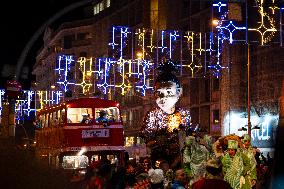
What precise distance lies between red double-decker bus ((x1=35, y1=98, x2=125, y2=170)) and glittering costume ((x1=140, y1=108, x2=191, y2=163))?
7.71 meters

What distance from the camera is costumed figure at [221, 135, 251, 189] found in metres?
9.58

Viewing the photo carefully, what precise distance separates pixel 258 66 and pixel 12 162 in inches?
765

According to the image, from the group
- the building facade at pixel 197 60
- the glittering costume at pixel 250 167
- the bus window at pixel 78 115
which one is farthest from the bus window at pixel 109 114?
the glittering costume at pixel 250 167

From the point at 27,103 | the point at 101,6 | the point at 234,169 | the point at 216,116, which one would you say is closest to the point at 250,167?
the point at 234,169

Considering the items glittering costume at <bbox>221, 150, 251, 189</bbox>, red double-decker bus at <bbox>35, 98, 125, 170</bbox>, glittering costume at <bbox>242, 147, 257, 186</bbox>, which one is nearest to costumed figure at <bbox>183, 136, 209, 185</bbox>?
glittering costume at <bbox>242, 147, 257, 186</bbox>

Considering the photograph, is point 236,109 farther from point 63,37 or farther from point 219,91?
point 63,37

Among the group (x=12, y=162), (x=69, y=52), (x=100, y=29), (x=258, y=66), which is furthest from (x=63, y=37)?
(x=12, y=162)

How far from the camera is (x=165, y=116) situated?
618 inches

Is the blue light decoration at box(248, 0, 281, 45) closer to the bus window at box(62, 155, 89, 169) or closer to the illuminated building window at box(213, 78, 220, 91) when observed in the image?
the bus window at box(62, 155, 89, 169)

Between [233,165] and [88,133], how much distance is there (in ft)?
48.1

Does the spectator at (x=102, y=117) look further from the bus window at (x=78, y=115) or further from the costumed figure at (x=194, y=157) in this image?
the costumed figure at (x=194, y=157)

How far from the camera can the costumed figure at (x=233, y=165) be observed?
31.4 ft

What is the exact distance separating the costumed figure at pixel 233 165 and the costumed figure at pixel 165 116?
5.08 m

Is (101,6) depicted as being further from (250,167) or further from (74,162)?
(250,167)
